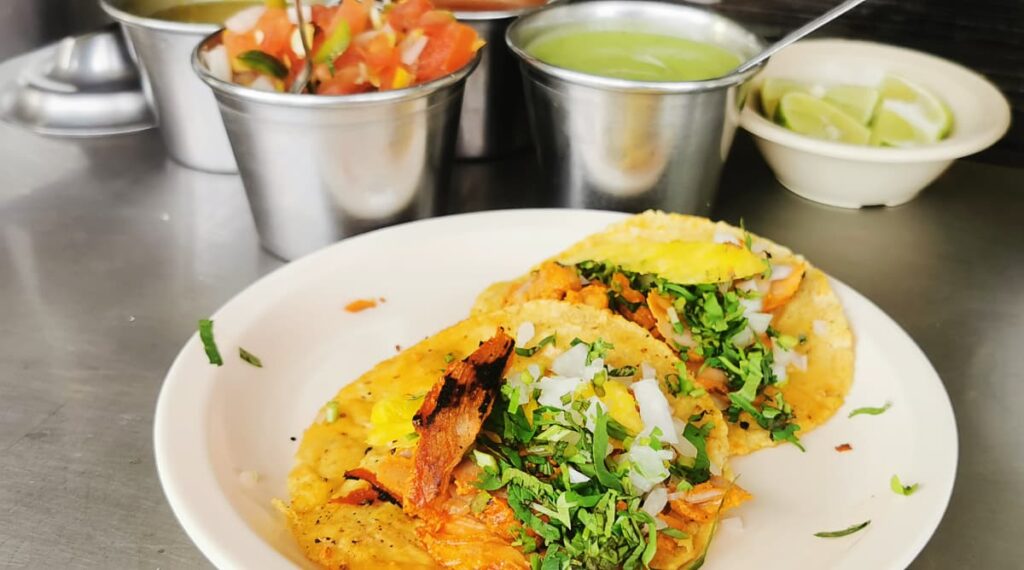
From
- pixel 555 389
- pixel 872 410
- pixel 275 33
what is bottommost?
pixel 872 410

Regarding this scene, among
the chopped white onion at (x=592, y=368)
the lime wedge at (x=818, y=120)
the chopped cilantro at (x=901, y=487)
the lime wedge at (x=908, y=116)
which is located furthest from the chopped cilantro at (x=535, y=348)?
the lime wedge at (x=908, y=116)

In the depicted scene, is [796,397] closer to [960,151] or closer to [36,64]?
[960,151]

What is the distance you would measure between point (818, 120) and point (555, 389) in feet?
4.29

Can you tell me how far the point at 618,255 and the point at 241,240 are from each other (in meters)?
1.03

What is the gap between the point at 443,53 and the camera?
6.61 feet

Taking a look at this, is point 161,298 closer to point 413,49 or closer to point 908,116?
point 413,49

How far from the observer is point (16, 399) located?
5.75 feet

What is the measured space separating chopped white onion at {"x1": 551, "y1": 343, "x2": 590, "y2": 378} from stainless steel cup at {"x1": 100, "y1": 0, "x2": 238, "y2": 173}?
4.08 feet

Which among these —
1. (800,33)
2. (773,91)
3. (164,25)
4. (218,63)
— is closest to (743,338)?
(800,33)

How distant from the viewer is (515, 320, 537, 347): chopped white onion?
1616mm

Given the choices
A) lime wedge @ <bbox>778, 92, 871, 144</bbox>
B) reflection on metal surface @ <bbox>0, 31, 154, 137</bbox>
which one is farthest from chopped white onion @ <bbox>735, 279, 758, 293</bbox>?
reflection on metal surface @ <bbox>0, 31, 154, 137</bbox>

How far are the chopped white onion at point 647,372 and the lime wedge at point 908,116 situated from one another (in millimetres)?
1182

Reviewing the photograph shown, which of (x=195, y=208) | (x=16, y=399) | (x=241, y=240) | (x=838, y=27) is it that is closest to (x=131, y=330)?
(x=16, y=399)

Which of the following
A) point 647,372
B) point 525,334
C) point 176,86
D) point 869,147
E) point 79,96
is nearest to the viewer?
point 647,372
